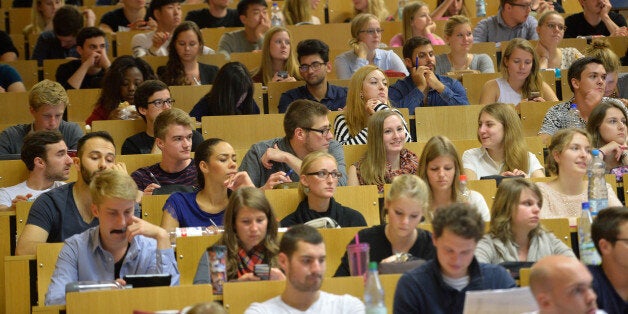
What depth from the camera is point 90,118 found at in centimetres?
741

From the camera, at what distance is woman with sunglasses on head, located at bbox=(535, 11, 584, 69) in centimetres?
827

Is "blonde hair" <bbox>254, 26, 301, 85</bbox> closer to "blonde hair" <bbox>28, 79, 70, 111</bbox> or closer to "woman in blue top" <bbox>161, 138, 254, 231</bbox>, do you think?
"blonde hair" <bbox>28, 79, 70, 111</bbox>

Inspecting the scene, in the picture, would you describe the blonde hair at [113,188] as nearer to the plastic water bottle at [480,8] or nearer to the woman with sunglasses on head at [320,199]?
the woman with sunglasses on head at [320,199]

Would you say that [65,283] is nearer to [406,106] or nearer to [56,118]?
[56,118]

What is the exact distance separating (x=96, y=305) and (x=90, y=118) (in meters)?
3.11

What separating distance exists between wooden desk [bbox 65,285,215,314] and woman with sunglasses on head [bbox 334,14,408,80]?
13.1 ft

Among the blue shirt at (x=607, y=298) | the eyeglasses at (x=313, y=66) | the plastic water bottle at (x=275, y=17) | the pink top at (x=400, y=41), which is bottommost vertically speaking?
the blue shirt at (x=607, y=298)

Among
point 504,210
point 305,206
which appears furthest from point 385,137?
point 504,210

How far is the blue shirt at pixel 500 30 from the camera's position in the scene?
29.5ft

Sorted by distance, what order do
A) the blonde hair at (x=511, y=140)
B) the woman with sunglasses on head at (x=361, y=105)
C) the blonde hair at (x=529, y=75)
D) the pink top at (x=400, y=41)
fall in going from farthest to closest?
1. the pink top at (x=400, y=41)
2. the blonde hair at (x=529, y=75)
3. the woman with sunglasses on head at (x=361, y=105)
4. the blonde hair at (x=511, y=140)

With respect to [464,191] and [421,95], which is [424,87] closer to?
[421,95]

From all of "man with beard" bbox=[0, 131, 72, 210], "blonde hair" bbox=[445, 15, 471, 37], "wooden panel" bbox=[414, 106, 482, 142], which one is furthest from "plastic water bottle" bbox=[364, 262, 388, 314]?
"blonde hair" bbox=[445, 15, 471, 37]

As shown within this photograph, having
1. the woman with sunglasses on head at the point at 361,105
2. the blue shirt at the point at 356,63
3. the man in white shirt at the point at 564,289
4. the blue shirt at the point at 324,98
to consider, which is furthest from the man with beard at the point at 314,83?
the man in white shirt at the point at 564,289

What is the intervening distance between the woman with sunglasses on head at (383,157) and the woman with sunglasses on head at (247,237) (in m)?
1.33
